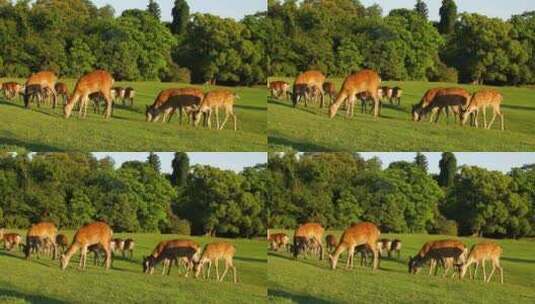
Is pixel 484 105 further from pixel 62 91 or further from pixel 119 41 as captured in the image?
pixel 62 91

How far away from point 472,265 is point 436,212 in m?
0.85

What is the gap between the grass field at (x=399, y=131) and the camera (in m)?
13.1

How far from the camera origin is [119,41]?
1403 cm

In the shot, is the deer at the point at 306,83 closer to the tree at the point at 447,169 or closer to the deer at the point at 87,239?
the tree at the point at 447,169

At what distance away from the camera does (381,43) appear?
13.4 m

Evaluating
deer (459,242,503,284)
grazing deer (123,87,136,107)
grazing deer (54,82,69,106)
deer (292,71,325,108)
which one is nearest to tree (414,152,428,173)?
deer (459,242,503,284)

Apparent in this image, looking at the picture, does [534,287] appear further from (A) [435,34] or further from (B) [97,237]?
(B) [97,237]

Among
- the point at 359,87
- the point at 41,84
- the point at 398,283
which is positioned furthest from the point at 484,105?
the point at 41,84

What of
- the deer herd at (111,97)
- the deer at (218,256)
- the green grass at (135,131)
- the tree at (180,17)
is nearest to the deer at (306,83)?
the green grass at (135,131)

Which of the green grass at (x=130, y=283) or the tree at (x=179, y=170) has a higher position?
the tree at (x=179, y=170)

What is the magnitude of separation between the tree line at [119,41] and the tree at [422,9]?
239cm

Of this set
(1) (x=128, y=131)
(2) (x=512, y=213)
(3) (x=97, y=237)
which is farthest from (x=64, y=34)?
(2) (x=512, y=213)

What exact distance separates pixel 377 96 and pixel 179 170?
275 cm

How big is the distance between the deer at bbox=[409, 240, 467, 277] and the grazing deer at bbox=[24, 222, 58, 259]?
4754 millimetres
